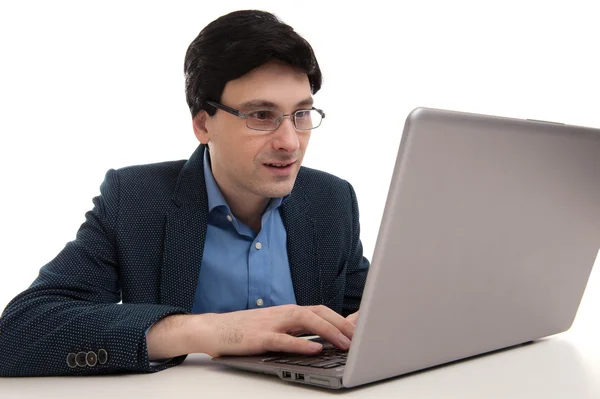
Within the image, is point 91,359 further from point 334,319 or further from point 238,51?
point 238,51

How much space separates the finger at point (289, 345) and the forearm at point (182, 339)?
119 millimetres

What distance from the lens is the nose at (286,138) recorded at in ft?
6.48

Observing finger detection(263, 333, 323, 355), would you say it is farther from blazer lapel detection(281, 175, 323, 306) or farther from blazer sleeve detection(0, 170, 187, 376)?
blazer lapel detection(281, 175, 323, 306)

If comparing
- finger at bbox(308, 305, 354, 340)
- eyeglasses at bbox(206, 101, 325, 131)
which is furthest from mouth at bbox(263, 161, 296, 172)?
finger at bbox(308, 305, 354, 340)

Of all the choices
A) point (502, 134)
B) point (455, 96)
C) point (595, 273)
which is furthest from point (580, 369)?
point (455, 96)

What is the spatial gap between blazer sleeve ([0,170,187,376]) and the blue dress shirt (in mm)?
384

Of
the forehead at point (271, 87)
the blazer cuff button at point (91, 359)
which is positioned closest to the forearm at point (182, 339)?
the blazer cuff button at point (91, 359)

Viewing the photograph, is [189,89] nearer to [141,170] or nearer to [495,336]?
[141,170]

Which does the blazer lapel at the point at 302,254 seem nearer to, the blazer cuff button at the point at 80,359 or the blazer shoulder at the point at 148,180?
the blazer shoulder at the point at 148,180

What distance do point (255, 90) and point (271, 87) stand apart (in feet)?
0.16

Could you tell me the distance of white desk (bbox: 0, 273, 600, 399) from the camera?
3.84ft

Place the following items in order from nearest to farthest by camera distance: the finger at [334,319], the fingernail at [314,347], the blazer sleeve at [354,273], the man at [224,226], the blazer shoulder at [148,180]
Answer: the fingernail at [314,347]
the finger at [334,319]
the man at [224,226]
the blazer shoulder at [148,180]
the blazer sleeve at [354,273]

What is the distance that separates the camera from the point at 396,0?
4117 mm

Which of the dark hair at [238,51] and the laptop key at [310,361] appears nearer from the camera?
the laptop key at [310,361]
